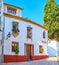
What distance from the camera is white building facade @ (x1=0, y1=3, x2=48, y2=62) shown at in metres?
26.1

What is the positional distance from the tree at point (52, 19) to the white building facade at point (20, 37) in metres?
12.4

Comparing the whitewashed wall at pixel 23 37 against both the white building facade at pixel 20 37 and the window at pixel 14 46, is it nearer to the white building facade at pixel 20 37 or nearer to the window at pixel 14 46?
the white building facade at pixel 20 37

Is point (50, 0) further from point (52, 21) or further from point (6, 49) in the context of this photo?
point (6, 49)

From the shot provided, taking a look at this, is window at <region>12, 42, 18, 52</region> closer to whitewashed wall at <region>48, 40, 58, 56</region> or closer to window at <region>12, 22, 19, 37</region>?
window at <region>12, 22, 19, 37</region>

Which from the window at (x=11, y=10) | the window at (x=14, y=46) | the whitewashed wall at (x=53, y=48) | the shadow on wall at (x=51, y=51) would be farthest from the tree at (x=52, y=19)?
the window at (x=14, y=46)

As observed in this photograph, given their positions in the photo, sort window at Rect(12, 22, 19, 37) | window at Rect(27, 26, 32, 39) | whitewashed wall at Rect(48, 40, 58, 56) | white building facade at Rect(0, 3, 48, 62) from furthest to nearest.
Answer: whitewashed wall at Rect(48, 40, 58, 56)
window at Rect(27, 26, 32, 39)
window at Rect(12, 22, 19, 37)
white building facade at Rect(0, 3, 48, 62)

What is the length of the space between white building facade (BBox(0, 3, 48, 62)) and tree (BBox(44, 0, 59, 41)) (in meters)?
12.4

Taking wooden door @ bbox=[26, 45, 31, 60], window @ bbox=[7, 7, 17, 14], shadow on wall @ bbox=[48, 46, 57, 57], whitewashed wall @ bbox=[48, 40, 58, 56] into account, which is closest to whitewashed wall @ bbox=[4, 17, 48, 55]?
wooden door @ bbox=[26, 45, 31, 60]

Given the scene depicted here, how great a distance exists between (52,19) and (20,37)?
20851mm

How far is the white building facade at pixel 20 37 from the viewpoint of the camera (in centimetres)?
2612

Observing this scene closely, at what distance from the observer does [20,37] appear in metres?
28.2

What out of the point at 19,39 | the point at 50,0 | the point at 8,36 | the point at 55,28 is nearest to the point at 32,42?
the point at 19,39

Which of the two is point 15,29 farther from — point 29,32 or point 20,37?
point 29,32

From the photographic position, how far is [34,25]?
1252 inches
